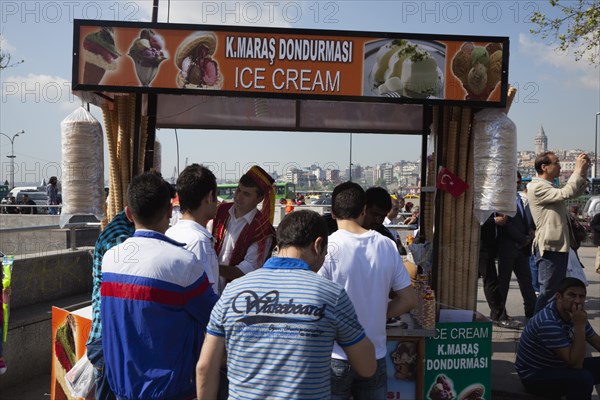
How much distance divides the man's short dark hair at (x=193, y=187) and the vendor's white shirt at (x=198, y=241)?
0.10 metres

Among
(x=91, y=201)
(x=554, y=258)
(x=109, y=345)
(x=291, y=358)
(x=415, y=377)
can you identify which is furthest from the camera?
(x=554, y=258)

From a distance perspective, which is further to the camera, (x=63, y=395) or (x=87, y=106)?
(x=87, y=106)

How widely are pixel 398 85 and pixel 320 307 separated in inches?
97.1

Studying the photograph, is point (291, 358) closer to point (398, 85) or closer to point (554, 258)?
point (398, 85)

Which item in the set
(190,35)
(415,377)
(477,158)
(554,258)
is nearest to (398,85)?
(477,158)

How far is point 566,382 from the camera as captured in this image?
4.13 m

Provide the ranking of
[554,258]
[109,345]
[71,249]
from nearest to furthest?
[109,345]
[554,258]
[71,249]

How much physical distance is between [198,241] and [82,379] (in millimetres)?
1098

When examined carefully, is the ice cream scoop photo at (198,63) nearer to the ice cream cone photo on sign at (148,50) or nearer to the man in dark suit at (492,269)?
the ice cream cone photo on sign at (148,50)

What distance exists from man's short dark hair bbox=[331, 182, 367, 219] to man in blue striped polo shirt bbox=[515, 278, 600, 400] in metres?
2.02

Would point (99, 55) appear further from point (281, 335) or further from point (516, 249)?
point (516, 249)

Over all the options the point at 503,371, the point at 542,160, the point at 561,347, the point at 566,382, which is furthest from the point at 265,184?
the point at 542,160

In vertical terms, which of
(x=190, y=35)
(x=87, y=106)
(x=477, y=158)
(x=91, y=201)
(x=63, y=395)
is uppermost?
(x=190, y=35)

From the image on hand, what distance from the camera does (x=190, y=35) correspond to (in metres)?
3.99
